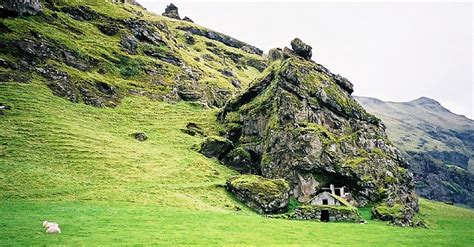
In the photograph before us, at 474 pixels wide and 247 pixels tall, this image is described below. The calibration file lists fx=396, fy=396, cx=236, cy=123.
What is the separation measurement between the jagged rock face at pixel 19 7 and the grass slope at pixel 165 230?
80.2 m

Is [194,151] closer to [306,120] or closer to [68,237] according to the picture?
[306,120]

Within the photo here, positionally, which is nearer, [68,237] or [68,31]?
[68,237]

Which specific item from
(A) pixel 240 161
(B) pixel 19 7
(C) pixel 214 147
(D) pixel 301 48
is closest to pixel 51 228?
(A) pixel 240 161

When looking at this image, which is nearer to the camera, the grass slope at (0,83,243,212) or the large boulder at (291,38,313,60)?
the grass slope at (0,83,243,212)

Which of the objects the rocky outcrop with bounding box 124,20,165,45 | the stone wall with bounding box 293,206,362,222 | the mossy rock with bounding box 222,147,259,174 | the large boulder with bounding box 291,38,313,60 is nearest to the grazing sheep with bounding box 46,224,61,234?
the stone wall with bounding box 293,206,362,222

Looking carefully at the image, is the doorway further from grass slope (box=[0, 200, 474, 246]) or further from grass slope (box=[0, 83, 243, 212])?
grass slope (box=[0, 83, 243, 212])

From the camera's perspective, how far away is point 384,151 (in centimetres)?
8762

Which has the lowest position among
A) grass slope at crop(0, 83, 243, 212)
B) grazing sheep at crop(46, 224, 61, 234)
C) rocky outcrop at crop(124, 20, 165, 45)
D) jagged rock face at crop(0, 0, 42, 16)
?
grazing sheep at crop(46, 224, 61, 234)

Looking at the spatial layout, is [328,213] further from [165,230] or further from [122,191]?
[165,230]

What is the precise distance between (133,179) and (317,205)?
29.9 metres

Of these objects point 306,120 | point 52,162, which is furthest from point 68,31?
point 306,120

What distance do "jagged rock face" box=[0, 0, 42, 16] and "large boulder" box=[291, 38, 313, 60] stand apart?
75.7 m

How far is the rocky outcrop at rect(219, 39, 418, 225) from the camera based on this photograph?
77.3 metres

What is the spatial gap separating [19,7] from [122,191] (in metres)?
80.5
